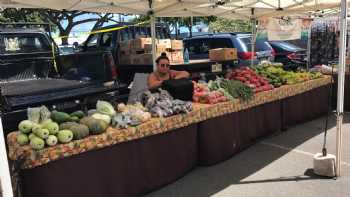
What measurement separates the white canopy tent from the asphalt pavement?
461 mm

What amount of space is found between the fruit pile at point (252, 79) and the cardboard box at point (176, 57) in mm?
2655

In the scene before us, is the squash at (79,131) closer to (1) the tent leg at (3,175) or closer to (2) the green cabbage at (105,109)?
(2) the green cabbage at (105,109)

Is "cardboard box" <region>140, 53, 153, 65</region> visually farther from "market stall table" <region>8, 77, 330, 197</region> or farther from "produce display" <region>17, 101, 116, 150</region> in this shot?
"produce display" <region>17, 101, 116, 150</region>

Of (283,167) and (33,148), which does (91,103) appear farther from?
(283,167)

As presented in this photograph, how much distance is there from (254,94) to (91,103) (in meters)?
2.42

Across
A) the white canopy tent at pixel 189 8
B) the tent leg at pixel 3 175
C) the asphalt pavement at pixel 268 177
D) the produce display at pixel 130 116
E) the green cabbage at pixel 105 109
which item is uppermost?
the white canopy tent at pixel 189 8

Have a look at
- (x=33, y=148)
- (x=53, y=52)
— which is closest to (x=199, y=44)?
(x=53, y=52)

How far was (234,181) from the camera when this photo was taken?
4711 mm

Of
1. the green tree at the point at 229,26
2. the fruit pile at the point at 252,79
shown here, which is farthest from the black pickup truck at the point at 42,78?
the green tree at the point at 229,26

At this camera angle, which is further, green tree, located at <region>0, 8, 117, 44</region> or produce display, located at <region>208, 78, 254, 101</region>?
green tree, located at <region>0, 8, 117, 44</region>

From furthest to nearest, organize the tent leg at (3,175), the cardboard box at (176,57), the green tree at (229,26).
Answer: the green tree at (229,26) < the cardboard box at (176,57) < the tent leg at (3,175)

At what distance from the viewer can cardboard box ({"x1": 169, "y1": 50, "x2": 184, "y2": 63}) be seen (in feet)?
28.9

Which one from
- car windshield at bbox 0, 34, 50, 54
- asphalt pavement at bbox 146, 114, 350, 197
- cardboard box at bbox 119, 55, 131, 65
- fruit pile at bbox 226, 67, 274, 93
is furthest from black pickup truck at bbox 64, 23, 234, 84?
asphalt pavement at bbox 146, 114, 350, 197

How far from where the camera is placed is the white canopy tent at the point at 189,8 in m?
4.40
